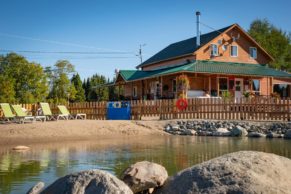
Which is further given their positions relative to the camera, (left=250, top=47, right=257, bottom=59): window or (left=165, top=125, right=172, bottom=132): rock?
(left=250, top=47, right=257, bottom=59): window

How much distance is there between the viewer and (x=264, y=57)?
3438cm

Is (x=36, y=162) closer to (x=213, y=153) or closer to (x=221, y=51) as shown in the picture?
(x=213, y=153)

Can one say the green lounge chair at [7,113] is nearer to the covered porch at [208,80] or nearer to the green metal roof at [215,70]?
the covered porch at [208,80]

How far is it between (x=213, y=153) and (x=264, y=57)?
1014 inches

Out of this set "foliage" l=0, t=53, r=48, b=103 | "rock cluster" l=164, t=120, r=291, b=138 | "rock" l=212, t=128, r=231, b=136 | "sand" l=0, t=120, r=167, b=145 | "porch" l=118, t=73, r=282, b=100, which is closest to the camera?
"sand" l=0, t=120, r=167, b=145

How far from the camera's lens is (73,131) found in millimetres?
16469

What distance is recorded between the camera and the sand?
15077 millimetres

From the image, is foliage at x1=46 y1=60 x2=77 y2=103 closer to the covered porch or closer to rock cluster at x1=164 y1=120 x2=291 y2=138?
the covered porch

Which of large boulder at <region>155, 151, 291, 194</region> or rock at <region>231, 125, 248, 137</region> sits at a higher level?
large boulder at <region>155, 151, 291, 194</region>

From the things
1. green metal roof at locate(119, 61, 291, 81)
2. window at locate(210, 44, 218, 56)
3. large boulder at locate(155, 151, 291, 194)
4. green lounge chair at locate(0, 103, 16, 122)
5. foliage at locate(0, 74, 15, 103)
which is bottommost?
large boulder at locate(155, 151, 291, 194)

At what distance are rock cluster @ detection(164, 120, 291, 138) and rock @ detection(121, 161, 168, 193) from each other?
42.1ft

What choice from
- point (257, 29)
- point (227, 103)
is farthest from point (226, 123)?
point (257, 29)

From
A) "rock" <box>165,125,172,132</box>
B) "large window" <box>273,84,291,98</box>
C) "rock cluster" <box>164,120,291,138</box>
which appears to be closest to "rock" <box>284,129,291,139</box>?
"rock cluster" <box>164,120,291,138</box>

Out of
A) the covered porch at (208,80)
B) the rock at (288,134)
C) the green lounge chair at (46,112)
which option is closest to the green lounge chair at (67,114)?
the green lounge chair at (46,112)
